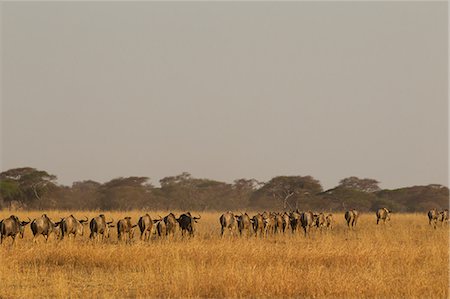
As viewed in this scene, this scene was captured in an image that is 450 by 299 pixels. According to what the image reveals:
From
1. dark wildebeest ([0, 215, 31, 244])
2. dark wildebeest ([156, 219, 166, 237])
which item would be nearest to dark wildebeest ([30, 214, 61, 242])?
dark wildebeest ([0, 215, 31, 244])

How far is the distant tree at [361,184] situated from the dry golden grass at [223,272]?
1538 inches

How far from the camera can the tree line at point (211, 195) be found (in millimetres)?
43750

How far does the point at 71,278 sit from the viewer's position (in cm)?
1129

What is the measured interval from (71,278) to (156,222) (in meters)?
8.20

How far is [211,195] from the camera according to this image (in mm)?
54344

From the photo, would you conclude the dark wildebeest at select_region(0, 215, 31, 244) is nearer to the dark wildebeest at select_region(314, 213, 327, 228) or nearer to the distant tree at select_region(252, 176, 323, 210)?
the dark wildebeest at select_region(314, 213, 327, 228)

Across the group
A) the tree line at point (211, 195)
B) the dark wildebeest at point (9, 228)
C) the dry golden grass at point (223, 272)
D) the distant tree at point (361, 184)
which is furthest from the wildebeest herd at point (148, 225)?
the distant tree at point (361, 184)

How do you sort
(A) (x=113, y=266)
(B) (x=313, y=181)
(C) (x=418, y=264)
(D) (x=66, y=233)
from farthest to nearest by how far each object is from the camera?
1. (B) (x=313, y=181)
2. (D) (x=66, y=233)
3. (C) (x=418, y=264)
4. (A) (x=113, y=266)

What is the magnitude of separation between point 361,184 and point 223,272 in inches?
1793

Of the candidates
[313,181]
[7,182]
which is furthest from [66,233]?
[313,181]

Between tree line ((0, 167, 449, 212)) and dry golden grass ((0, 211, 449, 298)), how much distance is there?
28655mm

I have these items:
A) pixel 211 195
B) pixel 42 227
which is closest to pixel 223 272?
pixel 42 227

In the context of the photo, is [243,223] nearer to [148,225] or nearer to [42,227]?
[148,225]

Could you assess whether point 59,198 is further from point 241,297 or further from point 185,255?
point 241,297
